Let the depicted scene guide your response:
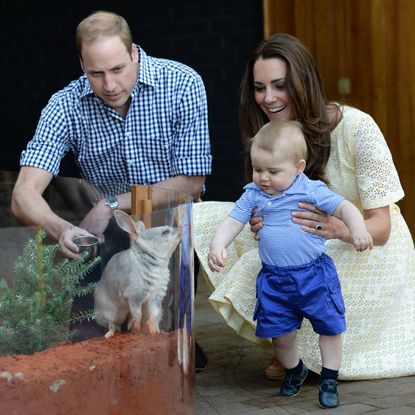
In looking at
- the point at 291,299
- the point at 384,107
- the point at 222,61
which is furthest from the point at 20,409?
the point at 222,61

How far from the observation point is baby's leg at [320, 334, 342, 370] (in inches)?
164

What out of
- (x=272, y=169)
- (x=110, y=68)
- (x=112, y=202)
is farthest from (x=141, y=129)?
(x=112, y=202)

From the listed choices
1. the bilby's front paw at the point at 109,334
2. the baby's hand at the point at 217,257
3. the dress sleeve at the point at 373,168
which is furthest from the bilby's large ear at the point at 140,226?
the dress sleeve at the point at 373,168

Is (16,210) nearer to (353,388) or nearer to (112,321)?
(112,321)

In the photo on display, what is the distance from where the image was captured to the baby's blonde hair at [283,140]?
3.98 m

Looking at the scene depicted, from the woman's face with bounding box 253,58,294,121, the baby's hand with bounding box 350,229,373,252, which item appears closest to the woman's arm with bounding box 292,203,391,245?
the baby's hand with bounding box 350,229,373,252

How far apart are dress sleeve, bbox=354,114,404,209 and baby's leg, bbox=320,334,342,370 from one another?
1.74 feet

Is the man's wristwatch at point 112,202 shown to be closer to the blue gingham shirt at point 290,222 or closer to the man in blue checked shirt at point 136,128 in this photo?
the blue gingham shirt at point 290,222

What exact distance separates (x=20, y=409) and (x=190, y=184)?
1783 millimetres

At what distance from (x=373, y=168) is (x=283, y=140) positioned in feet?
1.72

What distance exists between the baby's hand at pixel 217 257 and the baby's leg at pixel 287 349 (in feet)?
1.40

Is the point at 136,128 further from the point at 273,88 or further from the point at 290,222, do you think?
the point at 290,222

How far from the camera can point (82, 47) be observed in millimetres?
4379

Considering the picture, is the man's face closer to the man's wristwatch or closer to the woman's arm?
the woman's arm
